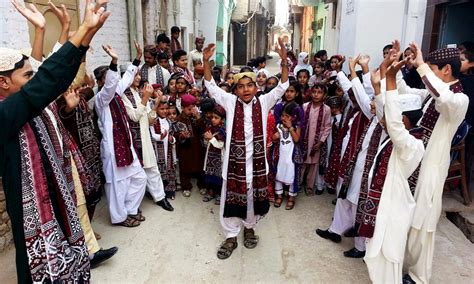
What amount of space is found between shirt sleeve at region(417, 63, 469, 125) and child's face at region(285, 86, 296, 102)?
2.27 metres

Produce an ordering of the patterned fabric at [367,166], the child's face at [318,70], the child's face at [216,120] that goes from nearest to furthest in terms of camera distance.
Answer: the patterned fabric at [367,166], the child's face at [216,120], the child's face at [318,70]

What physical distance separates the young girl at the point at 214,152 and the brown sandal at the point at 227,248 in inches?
44.0

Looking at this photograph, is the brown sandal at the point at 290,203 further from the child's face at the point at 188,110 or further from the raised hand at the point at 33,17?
the raised hand at the point at 33,17

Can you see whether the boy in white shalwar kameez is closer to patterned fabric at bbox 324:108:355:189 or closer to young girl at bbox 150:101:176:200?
young girl at bbox 150:101:176:200

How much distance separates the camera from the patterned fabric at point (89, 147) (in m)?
3.30

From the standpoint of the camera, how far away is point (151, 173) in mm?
4367

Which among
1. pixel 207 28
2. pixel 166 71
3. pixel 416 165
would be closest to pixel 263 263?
pixel 416 165

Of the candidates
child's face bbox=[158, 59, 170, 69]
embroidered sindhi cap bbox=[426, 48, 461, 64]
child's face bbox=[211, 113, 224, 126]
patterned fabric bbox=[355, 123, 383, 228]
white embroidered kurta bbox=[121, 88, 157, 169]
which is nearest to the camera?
embroidered sindhi cap bbox=[426, 48, 461, 64]

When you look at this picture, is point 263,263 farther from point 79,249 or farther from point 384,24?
point 384,24

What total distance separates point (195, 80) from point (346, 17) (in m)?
3.38

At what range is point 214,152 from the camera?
453 cm

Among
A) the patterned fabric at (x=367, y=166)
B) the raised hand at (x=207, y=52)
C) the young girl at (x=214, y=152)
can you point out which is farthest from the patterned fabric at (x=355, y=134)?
the raised hand at (x=207, y=52)

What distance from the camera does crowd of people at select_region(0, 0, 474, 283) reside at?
6.28 ft

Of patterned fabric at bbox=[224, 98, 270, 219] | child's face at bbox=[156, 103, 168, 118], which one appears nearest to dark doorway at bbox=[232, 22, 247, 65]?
child's face at bbox=[156, 103, 168, 118]
